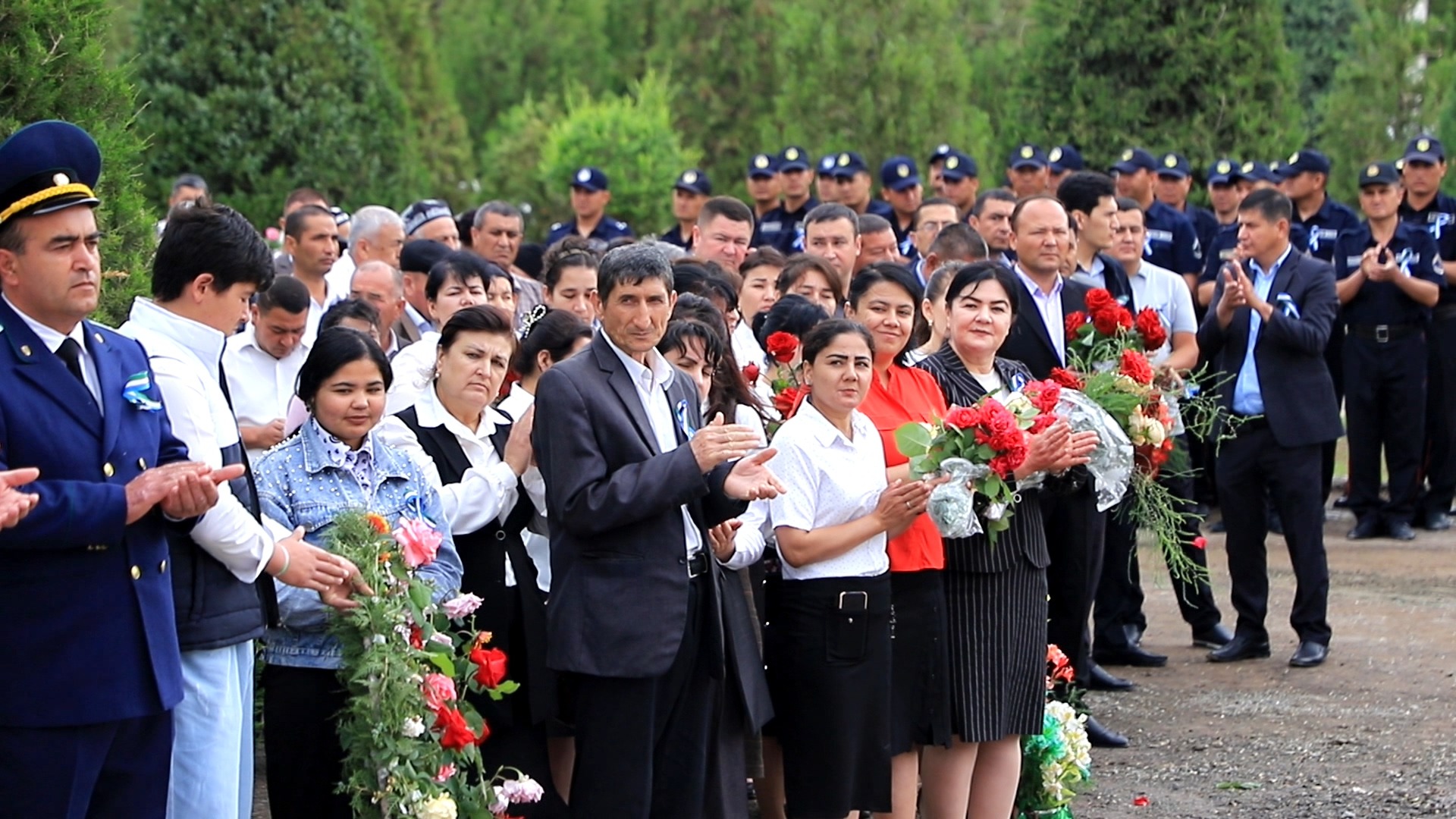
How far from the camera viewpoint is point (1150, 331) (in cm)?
727

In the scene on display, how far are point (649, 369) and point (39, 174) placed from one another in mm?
1844

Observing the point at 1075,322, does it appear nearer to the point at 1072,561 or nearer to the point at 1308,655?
the point at 1072,561

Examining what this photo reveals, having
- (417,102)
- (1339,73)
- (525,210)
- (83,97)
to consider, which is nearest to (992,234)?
(83,97)

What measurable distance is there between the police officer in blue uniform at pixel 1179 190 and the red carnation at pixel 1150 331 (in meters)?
6.24

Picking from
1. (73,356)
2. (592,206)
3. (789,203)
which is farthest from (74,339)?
(789,203)

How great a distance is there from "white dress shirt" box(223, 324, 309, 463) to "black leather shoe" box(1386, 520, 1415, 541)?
843cm

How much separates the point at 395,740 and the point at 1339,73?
19241 mm

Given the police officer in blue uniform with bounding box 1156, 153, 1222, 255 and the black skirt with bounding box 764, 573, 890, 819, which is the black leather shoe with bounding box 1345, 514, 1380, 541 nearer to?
the police officer in blue uniform with bounding box 1156, 153, 1222, 255

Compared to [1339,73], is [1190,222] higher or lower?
lower

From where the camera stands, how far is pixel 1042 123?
50.5ft

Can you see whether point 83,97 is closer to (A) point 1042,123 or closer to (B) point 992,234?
(B) point 992,234

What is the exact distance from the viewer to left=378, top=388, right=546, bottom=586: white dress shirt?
18.0 ft

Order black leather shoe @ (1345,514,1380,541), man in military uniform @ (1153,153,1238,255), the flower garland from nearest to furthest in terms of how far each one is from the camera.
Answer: the flower garland, black leather shoe @ (1345,514,1380,541), man in military uniform @ (1153,153,1238,255)

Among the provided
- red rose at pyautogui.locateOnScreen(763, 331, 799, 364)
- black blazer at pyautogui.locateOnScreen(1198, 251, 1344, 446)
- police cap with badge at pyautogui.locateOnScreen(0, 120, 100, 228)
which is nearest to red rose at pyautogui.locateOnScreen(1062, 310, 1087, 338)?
red rose at pyautogui.locateOnScreen(763, 331, 799, 364)
